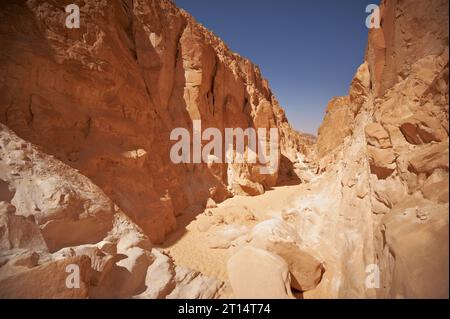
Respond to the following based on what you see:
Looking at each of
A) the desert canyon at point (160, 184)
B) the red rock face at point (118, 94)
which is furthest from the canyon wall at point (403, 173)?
the red rock face at point (118, 94)

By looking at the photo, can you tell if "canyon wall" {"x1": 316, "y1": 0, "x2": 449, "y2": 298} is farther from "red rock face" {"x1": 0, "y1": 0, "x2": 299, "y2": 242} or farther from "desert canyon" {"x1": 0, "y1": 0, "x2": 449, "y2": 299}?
"red rock face" {"x1": 0, "y1": 0, "x2": 299, "y2": 242}

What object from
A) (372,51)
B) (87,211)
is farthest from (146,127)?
(372,51)

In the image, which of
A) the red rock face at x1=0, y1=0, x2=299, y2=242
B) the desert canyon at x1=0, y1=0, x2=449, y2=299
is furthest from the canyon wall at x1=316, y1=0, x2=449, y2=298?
the red rock face at x1=0, y1=0, x2=299, y2=242

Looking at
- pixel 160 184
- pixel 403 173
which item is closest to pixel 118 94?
pixel 160 184

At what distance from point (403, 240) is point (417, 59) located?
2.51 metres

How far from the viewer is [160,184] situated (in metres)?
7.72

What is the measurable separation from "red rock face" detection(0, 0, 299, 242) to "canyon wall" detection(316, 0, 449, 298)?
5337 millimetres

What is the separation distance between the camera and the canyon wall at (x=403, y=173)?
233cm

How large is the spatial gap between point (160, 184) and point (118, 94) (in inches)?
128

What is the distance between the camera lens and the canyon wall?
233cm

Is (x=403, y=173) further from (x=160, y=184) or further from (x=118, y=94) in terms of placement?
(x=118, y=94)

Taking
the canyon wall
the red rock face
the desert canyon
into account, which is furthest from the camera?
the red rock face

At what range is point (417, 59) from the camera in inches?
121

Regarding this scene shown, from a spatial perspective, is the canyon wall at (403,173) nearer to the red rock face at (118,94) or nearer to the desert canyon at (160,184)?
the desert canyon at (160,184)
